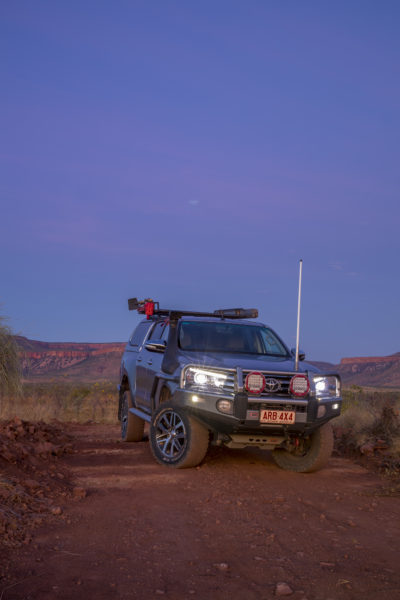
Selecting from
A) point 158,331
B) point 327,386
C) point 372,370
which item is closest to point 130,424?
point 158,331

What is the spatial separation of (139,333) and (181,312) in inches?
84.7

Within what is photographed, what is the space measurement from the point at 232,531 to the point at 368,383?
70.9 m

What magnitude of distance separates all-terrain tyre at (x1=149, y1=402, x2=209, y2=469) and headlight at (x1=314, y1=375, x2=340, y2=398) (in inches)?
62.7

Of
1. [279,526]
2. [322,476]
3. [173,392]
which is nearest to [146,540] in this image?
[279,526]

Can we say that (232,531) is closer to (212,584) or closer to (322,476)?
(212,584)

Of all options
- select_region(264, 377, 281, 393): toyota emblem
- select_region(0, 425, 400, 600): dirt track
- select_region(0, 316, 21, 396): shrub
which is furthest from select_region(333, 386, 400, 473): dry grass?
select_region(0, 316, 21, 396): shrub

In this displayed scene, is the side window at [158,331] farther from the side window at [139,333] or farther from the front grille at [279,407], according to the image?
the front grille at [279,407]

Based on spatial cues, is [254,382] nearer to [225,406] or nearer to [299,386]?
[225,406]

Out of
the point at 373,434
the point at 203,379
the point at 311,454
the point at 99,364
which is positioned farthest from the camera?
the point at 99,364

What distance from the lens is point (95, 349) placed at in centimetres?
8512

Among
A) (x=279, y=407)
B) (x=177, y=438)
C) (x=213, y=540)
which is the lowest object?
(x=213, y=540)

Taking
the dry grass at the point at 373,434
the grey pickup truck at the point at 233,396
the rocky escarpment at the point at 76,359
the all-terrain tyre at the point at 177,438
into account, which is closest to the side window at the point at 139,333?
the grey pickup truck at the point at 233,396

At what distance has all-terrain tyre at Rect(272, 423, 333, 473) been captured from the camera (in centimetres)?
827

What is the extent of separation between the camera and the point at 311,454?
8.39m
